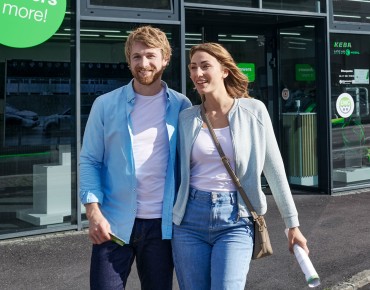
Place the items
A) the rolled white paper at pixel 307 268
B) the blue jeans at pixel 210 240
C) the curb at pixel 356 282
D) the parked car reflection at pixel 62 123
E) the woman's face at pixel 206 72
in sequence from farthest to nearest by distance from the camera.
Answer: the parked car reflection at pixel 62 123 → the curb at pixel 356 282 → the woman's face at pixel 206 72 → the blue jeans at pixel 210 240 → the rolled white paper at pixel 307 268

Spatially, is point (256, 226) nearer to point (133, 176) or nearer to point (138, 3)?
point (133, 176)

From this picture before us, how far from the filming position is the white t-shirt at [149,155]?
301 cm

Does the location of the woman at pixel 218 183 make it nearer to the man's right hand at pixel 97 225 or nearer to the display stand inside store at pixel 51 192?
the man's right hand at pixel 97 225

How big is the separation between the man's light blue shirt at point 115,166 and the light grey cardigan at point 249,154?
54 millimetres

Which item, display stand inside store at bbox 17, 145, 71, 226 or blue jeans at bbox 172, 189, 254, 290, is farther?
display stand inside store at bbox 17, 145, 71, 226

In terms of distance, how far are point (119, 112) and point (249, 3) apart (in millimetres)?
5844

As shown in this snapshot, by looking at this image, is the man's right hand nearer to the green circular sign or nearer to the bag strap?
the bag strap

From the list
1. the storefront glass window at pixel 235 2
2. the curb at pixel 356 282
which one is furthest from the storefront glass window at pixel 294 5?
the curb at pixel 356 282

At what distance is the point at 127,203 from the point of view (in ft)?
9.78

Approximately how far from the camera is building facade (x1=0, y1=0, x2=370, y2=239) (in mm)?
6738

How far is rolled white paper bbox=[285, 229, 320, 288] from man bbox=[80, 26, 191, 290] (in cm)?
61

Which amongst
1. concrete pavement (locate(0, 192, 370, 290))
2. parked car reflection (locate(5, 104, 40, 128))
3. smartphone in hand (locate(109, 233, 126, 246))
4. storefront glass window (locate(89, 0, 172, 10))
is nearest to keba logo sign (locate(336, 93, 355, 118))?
concrete pavement (locate(0, 192, 370, 290))

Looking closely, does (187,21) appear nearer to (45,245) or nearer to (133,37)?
(45,245)

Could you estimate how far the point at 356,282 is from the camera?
205 inches
